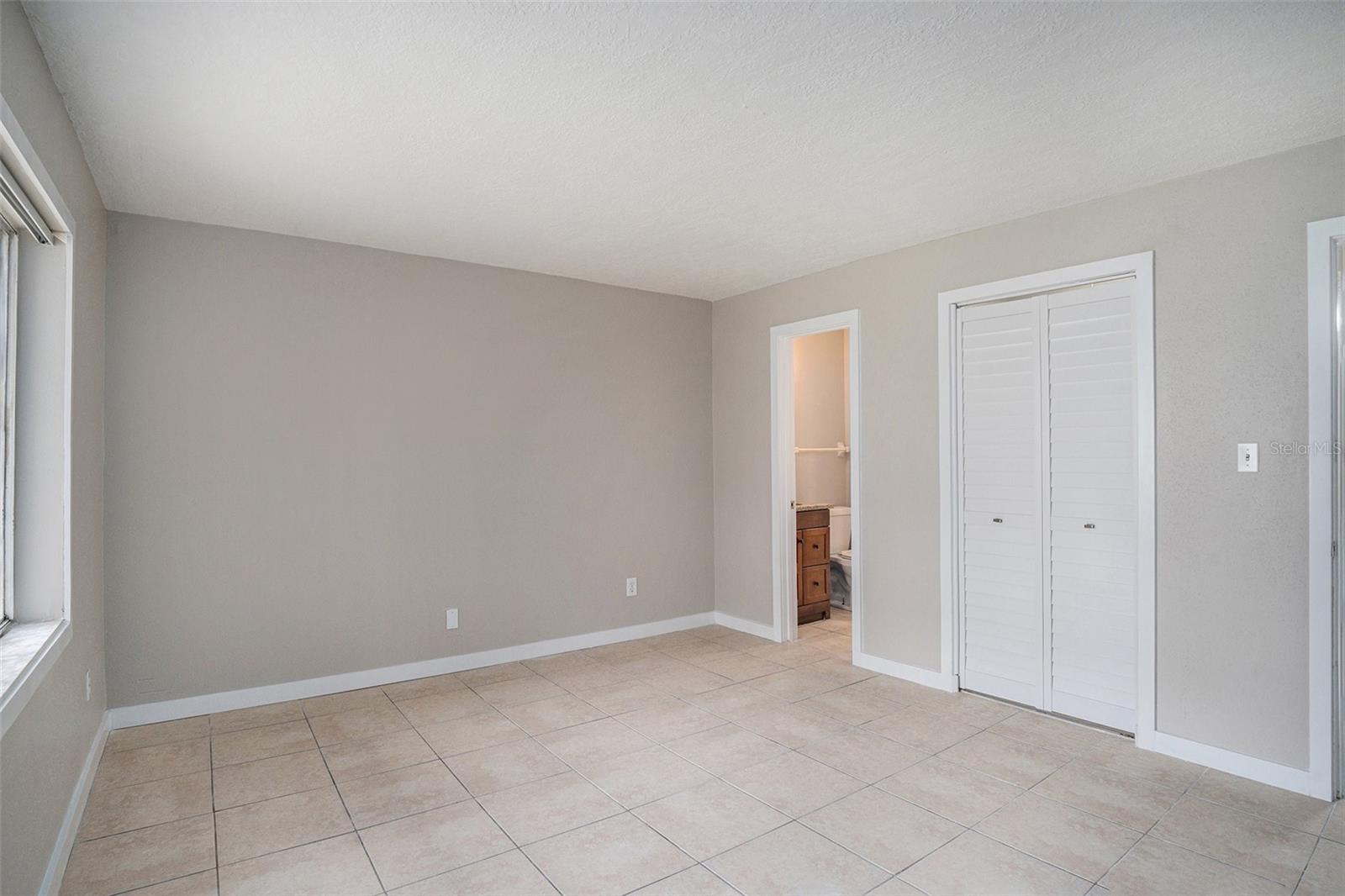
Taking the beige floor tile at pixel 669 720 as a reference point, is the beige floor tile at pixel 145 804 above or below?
above

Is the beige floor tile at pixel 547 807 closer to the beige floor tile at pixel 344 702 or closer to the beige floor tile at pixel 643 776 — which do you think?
the beige floor tile at pixel 643 776

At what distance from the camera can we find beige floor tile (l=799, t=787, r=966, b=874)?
7.79 ft

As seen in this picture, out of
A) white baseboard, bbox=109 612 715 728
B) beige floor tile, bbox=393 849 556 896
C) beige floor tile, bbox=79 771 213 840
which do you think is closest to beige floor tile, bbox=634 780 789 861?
beige floor tile, bbox=393 849 556 896

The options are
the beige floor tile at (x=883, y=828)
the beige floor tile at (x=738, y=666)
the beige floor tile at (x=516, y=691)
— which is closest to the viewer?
the beige floor tile at (x=883, y=828)

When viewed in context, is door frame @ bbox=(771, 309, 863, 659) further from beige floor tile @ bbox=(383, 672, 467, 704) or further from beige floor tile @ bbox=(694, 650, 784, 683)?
beige floor tile @ bbox=(383, 672, 467, 704)

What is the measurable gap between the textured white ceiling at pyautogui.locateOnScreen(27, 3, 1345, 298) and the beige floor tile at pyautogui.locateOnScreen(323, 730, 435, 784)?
2486 mm

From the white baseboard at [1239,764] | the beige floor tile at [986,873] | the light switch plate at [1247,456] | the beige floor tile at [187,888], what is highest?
the light switch plate at [1247,456]

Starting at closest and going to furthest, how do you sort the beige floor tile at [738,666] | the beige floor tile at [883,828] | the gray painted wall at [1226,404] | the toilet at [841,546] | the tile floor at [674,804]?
the tile floor at [674,804] → the beige floor tile at [883,828] → the gray painted wall at [1226,404] → the beige floor tile at [738,666] → the toilet at [841,546]

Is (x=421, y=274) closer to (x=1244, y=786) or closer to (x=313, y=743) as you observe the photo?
(x=313, y=743)

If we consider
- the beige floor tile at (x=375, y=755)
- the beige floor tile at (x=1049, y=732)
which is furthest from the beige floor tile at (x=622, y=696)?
the beige floor tile at (x=1049, y=732)

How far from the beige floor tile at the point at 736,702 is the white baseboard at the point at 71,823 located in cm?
253

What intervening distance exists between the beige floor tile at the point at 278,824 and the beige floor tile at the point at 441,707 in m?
0.78

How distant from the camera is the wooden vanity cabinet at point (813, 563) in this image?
18.1 ft

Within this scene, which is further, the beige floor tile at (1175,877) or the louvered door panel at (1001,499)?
the louvered door panel at (1001,499)
